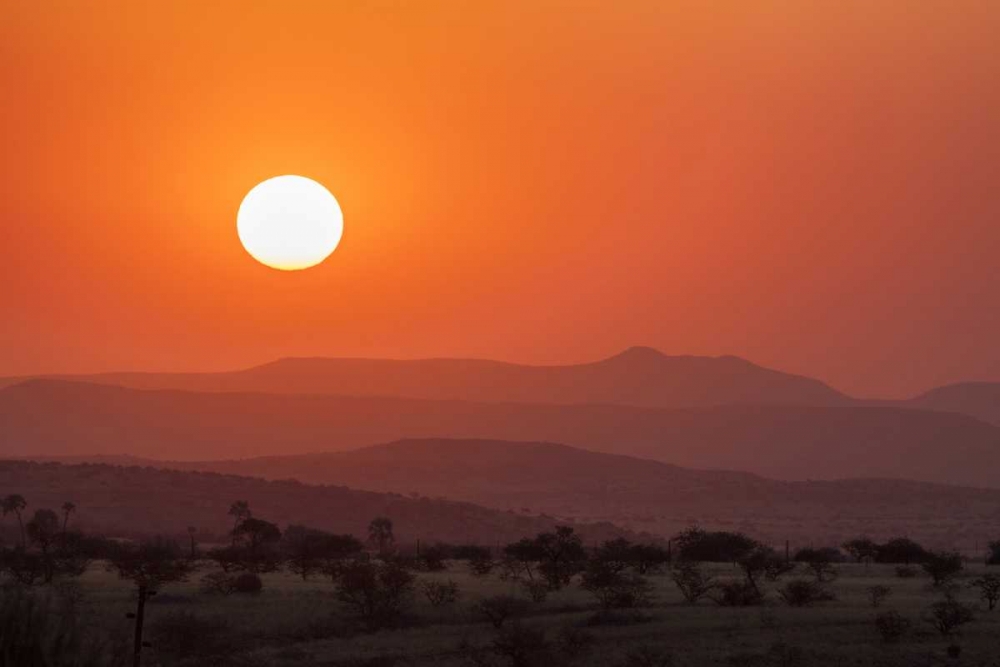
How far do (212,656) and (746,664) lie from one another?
54.5 ft

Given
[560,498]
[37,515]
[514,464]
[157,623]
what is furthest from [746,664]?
[514,464]

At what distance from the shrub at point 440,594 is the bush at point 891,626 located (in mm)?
16097

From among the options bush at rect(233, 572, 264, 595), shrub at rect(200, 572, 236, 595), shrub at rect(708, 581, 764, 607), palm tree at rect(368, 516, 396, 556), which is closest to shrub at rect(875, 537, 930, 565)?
shrub at rect(708, 581, 764, 607)

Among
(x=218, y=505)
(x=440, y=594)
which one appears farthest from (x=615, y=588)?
(x=218, y=505)

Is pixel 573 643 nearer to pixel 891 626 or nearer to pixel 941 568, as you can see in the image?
pixel 891 626

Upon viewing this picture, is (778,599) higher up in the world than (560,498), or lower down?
lower down

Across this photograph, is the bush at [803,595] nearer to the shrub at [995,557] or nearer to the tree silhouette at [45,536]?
the shrub at [995,557]

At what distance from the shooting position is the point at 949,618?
4241cm

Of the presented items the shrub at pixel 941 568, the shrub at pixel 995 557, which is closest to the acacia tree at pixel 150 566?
the shrub at pixel 941 568

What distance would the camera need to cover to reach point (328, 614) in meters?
47.2

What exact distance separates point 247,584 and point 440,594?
807cm

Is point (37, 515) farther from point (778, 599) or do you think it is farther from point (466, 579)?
point (778, 599)

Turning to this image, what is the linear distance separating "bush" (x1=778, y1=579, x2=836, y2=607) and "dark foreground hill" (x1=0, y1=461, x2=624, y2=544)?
52467mm

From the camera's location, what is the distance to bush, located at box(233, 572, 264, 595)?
168 feet
